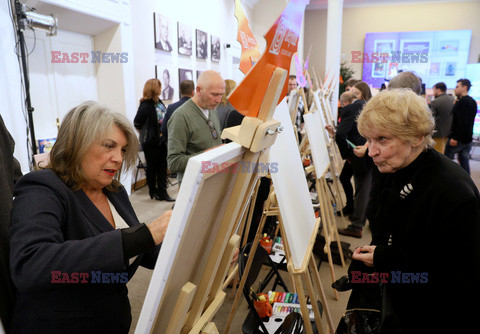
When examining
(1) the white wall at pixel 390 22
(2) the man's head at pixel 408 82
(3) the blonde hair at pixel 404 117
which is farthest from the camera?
(1) the white wall at pixel 390 22

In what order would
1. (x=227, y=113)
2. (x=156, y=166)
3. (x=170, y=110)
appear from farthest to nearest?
(x=156, y=166)
(x=170, y=110)
(x=227, y=113)

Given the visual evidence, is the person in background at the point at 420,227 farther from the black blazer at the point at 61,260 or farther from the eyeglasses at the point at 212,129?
the eyeglasses at the point at 212,129

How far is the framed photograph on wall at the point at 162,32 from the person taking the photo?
494cm

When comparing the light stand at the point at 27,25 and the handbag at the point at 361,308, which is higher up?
the light stand at the point at 27,25

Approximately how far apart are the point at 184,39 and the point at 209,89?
3.88m

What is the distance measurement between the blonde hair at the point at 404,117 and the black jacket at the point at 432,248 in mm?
99

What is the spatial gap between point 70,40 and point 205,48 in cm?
305

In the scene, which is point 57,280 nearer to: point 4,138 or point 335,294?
point 4,138

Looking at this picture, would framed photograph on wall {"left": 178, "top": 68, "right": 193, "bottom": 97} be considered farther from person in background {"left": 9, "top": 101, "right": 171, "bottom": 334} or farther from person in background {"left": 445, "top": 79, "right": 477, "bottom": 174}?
person in background {"left": 9, "top": 101, "right": 171, "bottom": 334}

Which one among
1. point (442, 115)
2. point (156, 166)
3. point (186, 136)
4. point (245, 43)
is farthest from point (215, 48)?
point (245, 43)

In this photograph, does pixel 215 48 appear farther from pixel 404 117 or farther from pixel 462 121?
pixel 404 117

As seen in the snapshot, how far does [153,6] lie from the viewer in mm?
4867

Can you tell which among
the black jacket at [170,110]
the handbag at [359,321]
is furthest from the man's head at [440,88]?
the handbag at [359,321]

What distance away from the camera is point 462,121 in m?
4.91
